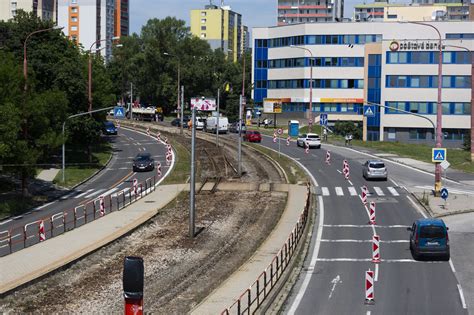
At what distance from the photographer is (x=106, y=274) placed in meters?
31.5


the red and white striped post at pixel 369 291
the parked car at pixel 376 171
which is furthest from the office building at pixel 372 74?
the red and white striped post at pixel 369 291

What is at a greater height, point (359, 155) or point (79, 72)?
point (79, 72)

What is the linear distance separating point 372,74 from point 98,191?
56.1 meters

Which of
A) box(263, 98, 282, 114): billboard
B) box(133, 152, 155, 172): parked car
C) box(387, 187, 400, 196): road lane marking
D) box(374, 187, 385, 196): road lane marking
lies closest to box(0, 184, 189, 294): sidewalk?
box(374, 187, 385, 196): road lane marking

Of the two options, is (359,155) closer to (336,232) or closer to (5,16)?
(336,232)

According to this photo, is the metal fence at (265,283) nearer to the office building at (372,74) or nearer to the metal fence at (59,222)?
the metal fence at (59,222)

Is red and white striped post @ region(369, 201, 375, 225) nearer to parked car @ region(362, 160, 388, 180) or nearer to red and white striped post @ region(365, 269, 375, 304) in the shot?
red and white striped post @ region(365, 269, 375, 304)

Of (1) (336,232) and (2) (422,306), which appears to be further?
(1) (336,232)

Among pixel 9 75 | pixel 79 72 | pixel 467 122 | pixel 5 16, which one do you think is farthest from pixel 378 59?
pixel 5 16

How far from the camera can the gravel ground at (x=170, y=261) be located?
27.1 meters

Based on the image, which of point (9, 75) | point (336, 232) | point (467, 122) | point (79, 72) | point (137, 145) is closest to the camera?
point (336, 232)

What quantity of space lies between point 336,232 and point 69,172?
33.9 m

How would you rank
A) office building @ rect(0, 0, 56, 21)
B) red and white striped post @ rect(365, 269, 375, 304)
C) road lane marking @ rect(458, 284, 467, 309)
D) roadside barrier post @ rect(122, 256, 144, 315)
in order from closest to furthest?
roadside barrier post @ rect(122, 256, 144, 315) < red and white striped post @ rect(365, 269, 375, 304) < road lane marking @ rect(458, 284, 467, 309) < office building @ rect(0, 0, 56, 21)

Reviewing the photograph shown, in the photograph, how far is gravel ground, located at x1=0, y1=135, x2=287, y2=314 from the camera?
27125mm
